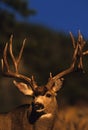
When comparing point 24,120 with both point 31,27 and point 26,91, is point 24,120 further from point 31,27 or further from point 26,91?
point 31,27

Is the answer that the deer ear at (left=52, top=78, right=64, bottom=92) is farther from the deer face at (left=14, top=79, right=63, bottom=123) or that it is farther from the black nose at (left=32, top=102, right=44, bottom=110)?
the black nose at (left=32, top=102, right=44, bottom=110)

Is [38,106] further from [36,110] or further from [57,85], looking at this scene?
[57,85]

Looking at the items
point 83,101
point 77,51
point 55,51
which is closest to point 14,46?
point 83,101

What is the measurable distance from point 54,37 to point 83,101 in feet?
52.1

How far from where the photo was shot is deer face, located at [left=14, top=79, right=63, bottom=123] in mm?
15633

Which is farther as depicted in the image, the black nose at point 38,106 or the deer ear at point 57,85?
the deer ear at point 57,85

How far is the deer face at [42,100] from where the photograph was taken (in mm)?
15633

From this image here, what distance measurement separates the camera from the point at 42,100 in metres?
15.6

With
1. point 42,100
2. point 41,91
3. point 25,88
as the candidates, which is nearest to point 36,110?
point 42,100

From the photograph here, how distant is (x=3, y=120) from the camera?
643 inches

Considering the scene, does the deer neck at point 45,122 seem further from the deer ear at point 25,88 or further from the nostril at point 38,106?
the deer ear at point 25,88

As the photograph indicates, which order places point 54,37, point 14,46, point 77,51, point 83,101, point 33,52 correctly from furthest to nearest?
point 54,37
point 83,101
point 33,52
point 14,46
point 77,51

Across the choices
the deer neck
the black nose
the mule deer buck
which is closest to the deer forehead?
the mule deer buck

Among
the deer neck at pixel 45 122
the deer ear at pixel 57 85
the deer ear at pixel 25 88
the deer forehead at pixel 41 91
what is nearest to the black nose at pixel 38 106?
the deer forehead at pixel 41 91
